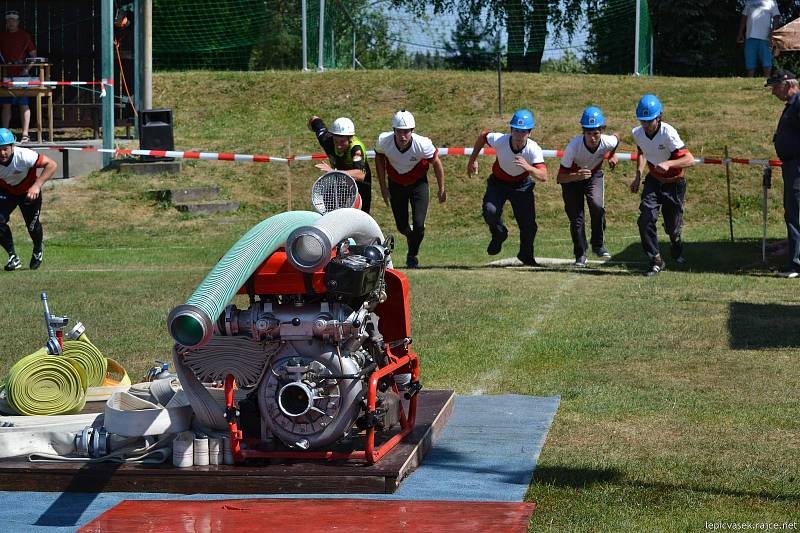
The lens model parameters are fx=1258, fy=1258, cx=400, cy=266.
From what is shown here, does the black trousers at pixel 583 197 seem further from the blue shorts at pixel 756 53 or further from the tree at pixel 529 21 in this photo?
the tree at pixel 529 21

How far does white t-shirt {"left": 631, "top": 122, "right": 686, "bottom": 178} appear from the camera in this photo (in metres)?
14.6

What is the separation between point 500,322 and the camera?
10.9 metres

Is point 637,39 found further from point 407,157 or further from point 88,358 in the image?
point 88,358

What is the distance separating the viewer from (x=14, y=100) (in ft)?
78.4

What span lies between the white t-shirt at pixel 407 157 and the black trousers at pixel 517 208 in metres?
0.88

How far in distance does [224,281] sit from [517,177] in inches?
394

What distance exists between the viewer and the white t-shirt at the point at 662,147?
1459cm

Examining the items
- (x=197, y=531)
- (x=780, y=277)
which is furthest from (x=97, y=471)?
(x=780, y=277)

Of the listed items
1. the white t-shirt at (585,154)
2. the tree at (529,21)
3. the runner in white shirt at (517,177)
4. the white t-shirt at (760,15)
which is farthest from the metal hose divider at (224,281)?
the tree at (529,21)

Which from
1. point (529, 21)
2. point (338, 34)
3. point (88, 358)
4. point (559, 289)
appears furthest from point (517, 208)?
point (338, 34)

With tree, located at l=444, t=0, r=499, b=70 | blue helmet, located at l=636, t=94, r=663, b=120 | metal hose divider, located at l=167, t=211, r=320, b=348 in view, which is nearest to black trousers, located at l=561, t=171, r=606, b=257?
blue helmet, located at l=636, t=94, r=663, b=120

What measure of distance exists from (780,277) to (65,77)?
59.9 ft

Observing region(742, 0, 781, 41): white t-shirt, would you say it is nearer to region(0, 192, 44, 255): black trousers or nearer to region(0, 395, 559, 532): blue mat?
region(0, 192, 44, 255): black trousers

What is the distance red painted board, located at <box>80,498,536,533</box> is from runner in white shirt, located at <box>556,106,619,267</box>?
32.8ft
